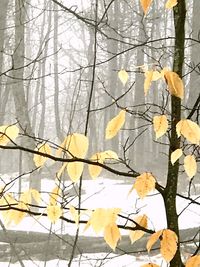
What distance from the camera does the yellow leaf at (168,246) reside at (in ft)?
4.43

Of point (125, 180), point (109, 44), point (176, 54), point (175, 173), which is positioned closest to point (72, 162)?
point (175, 173)

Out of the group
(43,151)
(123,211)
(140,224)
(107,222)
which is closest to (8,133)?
(43,151)

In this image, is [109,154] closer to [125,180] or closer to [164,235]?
[164,235]

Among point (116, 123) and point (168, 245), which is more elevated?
point (116, 123)

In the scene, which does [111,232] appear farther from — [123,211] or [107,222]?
[123,211]

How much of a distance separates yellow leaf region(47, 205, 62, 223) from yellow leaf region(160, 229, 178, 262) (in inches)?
14.5

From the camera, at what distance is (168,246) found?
1368 millimetres

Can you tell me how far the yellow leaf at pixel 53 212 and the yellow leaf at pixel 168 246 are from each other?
37 centimetres

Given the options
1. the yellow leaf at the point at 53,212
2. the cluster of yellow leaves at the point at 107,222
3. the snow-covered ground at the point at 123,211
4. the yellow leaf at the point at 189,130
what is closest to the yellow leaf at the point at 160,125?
the yellow leaf at the point at 189,130

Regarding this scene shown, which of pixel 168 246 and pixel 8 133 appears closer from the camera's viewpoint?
pixel 168 246

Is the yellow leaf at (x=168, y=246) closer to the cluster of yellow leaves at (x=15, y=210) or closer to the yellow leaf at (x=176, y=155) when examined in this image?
the yellow leaf at (x=176, y=155)

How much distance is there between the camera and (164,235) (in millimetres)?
1386

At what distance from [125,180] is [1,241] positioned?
801 cm

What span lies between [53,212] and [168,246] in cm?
41
